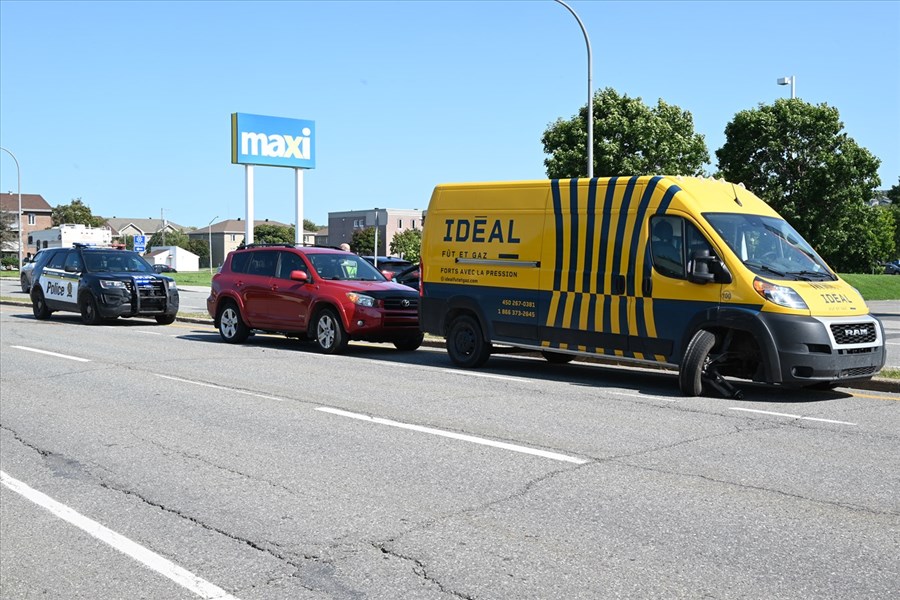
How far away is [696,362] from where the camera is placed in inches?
407

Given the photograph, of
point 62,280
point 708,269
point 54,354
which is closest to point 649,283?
point 708,269

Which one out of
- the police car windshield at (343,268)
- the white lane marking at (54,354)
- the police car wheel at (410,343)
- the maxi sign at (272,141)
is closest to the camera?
the white lane marking at (54,354)

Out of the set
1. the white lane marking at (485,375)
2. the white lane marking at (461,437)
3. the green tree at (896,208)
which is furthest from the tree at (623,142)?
the green tree at (896,208)

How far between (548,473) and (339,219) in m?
146

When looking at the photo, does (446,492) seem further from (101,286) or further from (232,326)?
(101,286)

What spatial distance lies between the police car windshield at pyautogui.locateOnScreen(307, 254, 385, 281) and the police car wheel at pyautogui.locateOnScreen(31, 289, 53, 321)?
35.7 feet

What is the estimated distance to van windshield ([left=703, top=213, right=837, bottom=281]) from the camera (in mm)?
10508

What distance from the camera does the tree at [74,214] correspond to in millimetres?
130500

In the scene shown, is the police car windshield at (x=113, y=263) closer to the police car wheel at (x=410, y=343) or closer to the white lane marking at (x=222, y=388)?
the police car wheel at (x=410, y=343)

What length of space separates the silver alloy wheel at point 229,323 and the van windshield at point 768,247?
31.8 ft

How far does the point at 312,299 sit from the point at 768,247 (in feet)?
25.9

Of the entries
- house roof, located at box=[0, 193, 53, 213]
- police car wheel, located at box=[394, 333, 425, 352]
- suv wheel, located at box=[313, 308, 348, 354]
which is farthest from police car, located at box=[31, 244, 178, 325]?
house roof, located at box=[0, 193, 53, 213]

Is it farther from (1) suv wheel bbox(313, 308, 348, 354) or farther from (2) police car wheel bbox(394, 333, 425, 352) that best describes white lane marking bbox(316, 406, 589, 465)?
(2) police car wheel bbox(394, 333, 425, 352)

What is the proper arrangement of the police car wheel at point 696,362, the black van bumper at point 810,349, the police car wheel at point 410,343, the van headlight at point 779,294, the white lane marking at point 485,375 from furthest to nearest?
the police car wheel at point 410,343
the white lane marking at point 485,375
the police car wheel at point 696,362
the van headlight at point 779,294
the black van bumper at point 810,349
